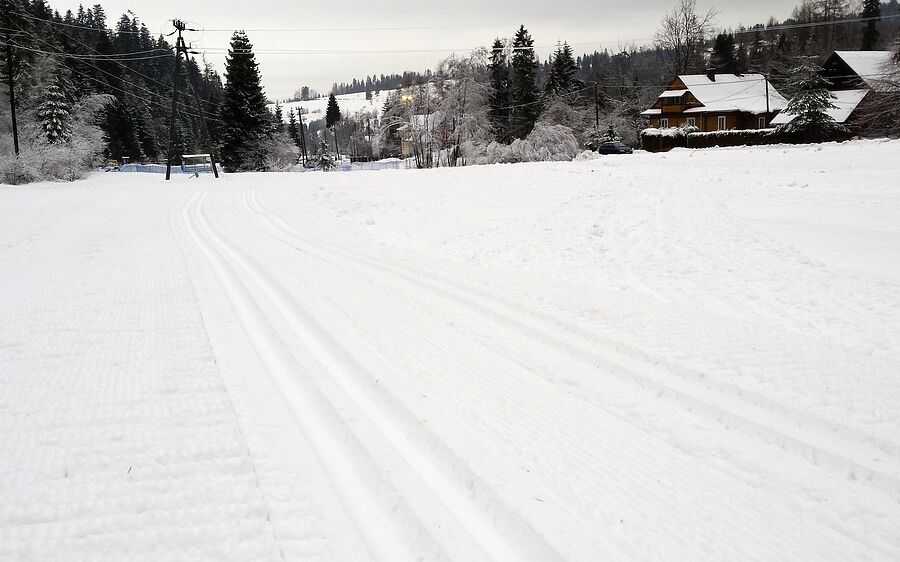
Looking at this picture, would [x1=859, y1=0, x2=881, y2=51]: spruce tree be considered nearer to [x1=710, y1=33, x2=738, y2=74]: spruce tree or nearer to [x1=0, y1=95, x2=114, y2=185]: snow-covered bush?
[x1=710, y1=33, x2=738, y2=74]: spruce tree

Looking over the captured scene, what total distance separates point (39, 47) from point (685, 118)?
217ft

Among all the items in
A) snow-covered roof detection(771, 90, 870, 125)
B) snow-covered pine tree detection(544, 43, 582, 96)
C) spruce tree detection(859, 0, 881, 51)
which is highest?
spruce tree detection(859, 0, 881, 51)

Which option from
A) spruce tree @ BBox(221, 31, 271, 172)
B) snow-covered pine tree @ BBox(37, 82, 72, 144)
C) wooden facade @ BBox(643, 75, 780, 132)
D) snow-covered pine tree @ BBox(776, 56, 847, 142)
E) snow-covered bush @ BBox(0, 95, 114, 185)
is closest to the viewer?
snow-covered bush @ BBox(0, 95, 114, 185)

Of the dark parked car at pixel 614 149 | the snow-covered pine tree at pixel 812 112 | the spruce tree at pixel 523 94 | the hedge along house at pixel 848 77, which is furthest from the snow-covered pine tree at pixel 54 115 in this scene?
the hedge along house at pixel 848 77

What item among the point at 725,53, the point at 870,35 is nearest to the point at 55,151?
the point at 725,53

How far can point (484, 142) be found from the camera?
44.3 m

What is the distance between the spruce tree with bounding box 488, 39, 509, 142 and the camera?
2287 inches

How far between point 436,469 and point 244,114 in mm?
55295

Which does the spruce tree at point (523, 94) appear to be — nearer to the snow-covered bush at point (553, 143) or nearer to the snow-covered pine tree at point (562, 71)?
the snow-covered pine tree at point (562, 71)

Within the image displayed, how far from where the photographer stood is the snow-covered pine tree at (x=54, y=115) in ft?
135

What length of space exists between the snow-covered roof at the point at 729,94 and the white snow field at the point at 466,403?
58.6 metres

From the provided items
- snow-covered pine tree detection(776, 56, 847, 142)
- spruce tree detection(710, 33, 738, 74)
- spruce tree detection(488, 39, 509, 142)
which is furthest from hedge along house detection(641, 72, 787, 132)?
snow-covered pine tree detection(776, 56, 847, 142)

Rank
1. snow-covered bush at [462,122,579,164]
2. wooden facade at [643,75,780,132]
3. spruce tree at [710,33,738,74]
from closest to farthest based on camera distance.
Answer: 1. snow-covered bush at [462,122,579,164]
2. wooden facade at [643,75,780,132]
3. spruce tree at [710,33,738,74]

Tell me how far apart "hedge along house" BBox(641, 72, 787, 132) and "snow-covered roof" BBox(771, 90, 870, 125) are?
7.50 m
